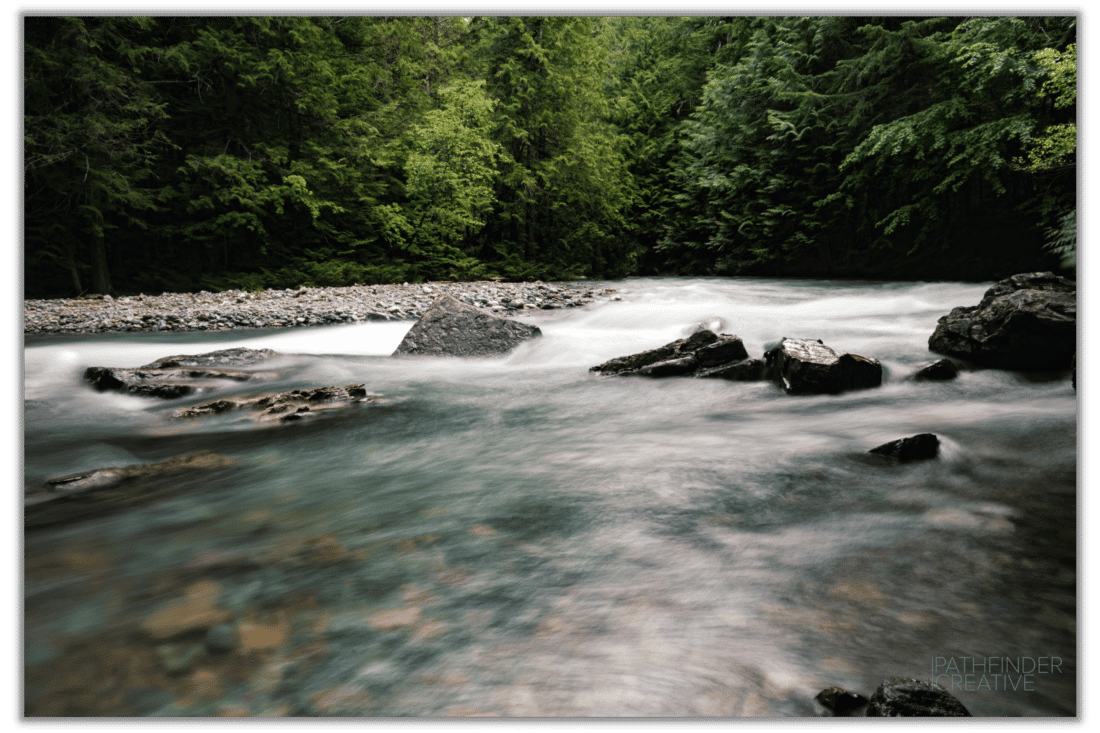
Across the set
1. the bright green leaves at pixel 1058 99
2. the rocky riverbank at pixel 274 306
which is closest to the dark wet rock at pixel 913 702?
the bright green leaves at pixel 1058 99

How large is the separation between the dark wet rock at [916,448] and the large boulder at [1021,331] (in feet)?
7.68

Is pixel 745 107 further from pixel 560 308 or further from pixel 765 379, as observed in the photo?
pixel 765 379

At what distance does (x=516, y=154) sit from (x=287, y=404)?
16.1 m

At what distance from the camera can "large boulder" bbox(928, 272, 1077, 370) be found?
4.59 metres

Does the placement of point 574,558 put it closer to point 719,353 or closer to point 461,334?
point 719,353

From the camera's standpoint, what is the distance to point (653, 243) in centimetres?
2203

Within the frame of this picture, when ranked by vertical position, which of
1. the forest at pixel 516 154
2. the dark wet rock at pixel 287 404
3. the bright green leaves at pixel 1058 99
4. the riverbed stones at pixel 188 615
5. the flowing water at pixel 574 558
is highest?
the forest at pixel 516 154

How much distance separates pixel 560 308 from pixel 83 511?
9.18 metres

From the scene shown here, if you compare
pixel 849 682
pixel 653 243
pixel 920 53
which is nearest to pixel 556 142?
pixel 653 243

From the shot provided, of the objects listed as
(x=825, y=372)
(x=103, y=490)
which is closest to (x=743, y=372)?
(x=825, y=372)

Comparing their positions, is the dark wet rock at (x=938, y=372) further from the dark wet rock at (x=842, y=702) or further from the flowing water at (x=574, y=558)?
the dark wet rock at (x=842, y=702)

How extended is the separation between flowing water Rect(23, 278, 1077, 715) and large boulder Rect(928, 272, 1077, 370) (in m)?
0.24

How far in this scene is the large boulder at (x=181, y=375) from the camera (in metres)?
5.00

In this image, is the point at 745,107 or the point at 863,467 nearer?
the point at 863,467
